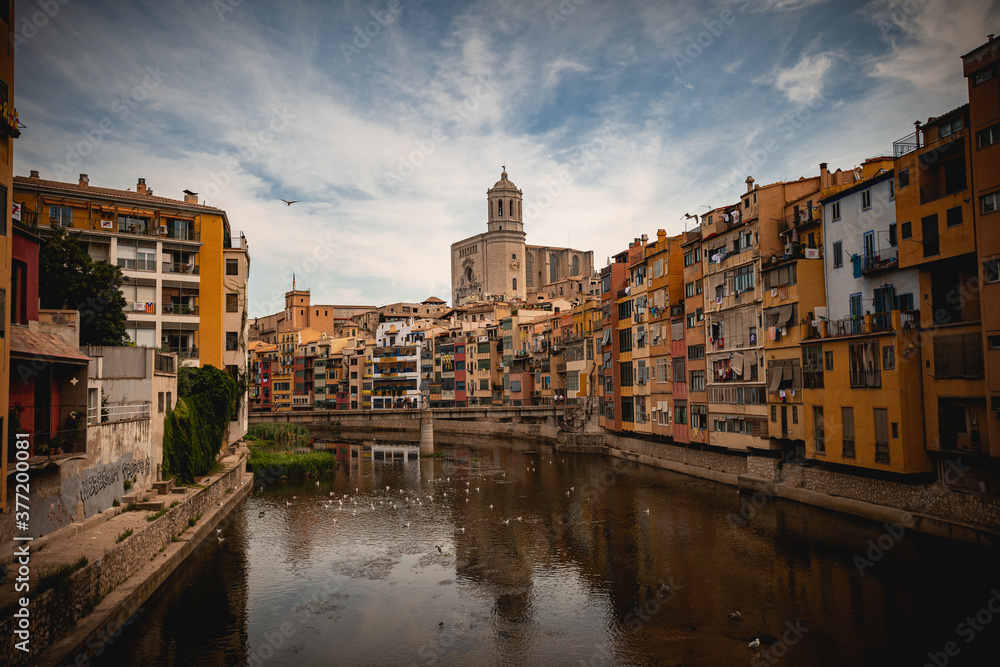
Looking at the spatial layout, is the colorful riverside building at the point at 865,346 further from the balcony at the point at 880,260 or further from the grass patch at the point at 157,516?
the grass patch at the point at 157,516

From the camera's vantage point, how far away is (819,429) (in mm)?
34125

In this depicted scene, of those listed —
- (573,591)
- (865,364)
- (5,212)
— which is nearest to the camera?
(5,212)

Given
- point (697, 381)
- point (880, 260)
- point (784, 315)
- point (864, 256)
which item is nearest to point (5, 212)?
point (880, 260)

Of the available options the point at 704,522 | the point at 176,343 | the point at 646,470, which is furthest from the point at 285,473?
the point at 704,522

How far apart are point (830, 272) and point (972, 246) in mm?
9016

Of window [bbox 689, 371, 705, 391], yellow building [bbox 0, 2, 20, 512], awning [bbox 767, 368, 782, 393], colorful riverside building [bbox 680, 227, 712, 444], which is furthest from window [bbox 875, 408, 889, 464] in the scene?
yellow building [bbox 0, 2, 20, 512]

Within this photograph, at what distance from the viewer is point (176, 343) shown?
48.5 m

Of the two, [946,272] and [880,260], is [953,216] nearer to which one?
[946,272]

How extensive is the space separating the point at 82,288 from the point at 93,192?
12.7m

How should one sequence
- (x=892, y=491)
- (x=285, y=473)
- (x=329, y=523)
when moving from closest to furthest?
(x=892, y=491), (x=329, y=523), (x=285, y=473)

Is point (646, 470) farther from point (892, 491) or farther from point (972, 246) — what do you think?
point (972, 246)

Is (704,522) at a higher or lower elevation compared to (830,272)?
lower

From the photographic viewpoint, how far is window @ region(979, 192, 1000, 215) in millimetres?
24688

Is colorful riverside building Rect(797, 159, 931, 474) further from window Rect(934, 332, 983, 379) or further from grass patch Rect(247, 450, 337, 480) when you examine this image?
grass patch Rect(247, 450, 337, 480)
